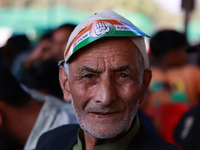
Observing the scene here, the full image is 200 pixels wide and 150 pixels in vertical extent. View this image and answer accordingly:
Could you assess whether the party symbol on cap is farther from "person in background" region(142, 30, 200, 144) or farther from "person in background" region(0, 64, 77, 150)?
"person in background" region(142, 30, 200, 144)

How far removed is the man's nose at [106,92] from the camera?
5.28 ft

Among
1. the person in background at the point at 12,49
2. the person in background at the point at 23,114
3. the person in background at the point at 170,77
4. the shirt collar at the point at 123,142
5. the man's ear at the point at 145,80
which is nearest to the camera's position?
the shirt collar at the point at 123,142

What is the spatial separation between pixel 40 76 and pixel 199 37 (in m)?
7.64

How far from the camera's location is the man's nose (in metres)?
1.61

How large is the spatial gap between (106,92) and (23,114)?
4.10ft

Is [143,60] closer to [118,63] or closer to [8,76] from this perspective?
[118,63]

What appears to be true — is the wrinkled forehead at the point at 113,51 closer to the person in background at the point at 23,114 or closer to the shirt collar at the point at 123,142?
the shirt collar at the point at 123,142

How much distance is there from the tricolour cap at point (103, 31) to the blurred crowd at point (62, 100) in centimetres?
96

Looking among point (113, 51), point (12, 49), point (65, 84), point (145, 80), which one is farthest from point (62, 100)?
point (12, 49)

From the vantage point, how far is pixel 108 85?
1.64 meters

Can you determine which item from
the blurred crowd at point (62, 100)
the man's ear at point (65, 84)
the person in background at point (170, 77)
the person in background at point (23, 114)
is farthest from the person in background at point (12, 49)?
the man's ear at point (65, 84)

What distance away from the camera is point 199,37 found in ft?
33.6

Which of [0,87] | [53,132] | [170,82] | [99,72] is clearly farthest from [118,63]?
[170,82]

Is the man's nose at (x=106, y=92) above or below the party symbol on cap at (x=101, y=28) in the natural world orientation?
below
